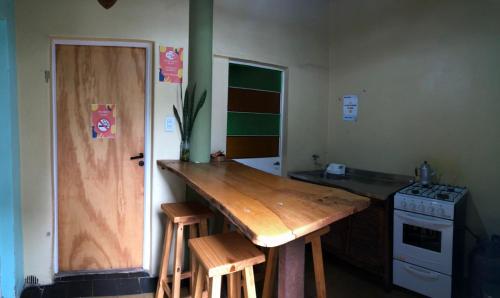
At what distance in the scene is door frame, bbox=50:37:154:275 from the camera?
2.25m

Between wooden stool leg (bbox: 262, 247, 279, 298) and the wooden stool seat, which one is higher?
the wooden stool seat

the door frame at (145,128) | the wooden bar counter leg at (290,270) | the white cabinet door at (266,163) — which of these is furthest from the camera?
the white cabinet door at (266,163)

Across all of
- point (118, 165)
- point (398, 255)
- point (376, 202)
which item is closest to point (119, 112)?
point (118, 165)

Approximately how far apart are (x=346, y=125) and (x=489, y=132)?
1299 millimetres

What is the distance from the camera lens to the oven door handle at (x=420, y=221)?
6.71ft

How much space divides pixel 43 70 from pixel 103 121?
0.55 meters

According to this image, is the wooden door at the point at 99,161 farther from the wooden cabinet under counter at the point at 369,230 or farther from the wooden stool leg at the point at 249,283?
the wooden cabinet under counter at the point at 369,230

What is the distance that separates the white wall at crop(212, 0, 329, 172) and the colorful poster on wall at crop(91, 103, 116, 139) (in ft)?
2.83

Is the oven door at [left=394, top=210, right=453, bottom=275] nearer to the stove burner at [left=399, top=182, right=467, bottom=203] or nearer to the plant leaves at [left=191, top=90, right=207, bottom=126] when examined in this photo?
the stove burner at [left=399, top=182, right=467, bottom=203]

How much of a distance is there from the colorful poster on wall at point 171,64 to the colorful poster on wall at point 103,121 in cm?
49

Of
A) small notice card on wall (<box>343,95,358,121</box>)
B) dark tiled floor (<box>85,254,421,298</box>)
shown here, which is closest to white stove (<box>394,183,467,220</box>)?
dark tiled floor (<box>85,254,421,298</box>)

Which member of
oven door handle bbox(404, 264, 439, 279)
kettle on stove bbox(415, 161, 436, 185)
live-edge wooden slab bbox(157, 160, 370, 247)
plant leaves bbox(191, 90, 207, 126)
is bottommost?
oven door handle bbox(404, 264, 439, 279)

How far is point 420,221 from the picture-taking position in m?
2.15

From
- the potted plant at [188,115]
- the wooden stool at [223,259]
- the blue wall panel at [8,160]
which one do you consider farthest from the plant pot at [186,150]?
the blue wall panel at [8,160]
